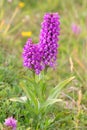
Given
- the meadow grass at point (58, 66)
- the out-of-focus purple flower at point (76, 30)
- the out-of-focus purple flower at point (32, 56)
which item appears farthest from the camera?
the out-of-focus purple flower at point (76, 30)

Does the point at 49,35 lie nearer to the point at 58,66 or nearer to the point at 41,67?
the point at 41,67

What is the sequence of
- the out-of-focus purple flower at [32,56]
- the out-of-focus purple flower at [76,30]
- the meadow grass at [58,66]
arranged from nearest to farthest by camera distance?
the out-of-focus purple flower at [32,56]
the meadow grass at [58,66]
the out-of-focus purple flower at [76,30]

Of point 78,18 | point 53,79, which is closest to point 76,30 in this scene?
point 78,18

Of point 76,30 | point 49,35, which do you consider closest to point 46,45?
point 49,35

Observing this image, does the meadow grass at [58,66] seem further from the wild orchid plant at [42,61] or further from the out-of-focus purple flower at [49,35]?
the out-of-focus purple flower at [49,35]

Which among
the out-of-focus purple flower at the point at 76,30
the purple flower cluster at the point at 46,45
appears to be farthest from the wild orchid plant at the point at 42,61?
the out-of-focus purple flower at the point at 76,30

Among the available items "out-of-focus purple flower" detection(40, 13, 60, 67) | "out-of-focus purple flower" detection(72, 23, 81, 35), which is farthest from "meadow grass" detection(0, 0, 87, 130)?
"out-of-focus purple flower" detection(40, 13, 60, 67)

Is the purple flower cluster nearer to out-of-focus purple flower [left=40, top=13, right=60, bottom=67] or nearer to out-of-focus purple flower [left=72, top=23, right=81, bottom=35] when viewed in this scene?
out-of-focus purple flower [left=40, top=13, right=60, bottom=67]

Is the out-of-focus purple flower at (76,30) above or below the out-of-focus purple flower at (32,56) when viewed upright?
above

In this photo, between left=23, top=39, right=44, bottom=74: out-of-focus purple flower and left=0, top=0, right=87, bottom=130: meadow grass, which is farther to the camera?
left=0, top=0, right=87, bottom=130: meadow grass
